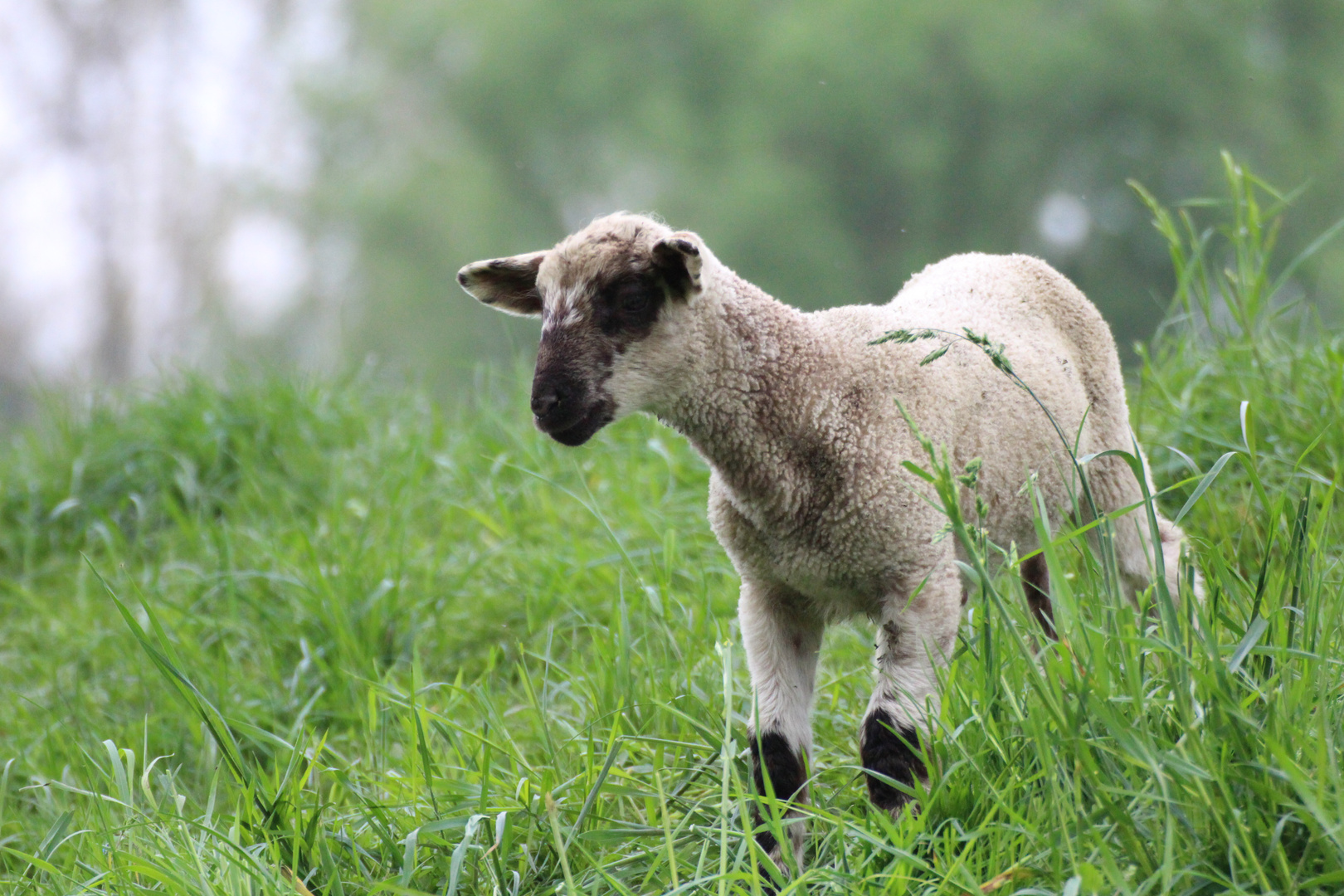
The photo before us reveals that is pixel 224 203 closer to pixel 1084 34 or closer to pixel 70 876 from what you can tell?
pixel 1084 34

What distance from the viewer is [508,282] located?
3.33m

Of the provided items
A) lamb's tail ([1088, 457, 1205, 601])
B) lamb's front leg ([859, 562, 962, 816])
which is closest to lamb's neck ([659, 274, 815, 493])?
lamb's front leg ([859, 562, 962, 816])

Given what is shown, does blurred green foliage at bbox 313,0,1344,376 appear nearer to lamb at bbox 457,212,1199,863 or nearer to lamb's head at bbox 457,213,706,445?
lamb at bbox 457,212,1199,863

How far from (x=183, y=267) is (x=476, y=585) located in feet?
55.2

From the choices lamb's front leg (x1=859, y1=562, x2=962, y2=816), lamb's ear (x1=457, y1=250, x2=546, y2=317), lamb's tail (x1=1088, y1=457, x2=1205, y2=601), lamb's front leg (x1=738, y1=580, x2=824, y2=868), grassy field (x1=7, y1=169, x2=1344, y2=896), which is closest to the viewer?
grassy field (x1=7, y1=169, x2=1344, y2=896)

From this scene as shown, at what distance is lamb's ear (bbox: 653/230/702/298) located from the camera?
283 centimetres

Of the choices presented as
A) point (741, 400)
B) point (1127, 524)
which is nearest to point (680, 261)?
point (741, 400)

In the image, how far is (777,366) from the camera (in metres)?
3.04

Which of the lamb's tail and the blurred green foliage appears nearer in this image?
the lamb's tail

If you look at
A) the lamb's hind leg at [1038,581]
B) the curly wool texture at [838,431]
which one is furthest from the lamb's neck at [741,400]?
the lamb's hind leg at [1038,581]

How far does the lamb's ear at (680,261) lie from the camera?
9.27ft

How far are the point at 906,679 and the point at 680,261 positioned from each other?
1055 millimetres

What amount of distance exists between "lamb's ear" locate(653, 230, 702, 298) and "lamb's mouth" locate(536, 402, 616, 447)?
315 millimetres

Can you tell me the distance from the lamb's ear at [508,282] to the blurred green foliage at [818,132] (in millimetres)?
12029
